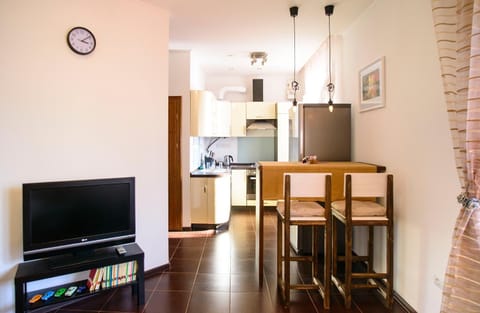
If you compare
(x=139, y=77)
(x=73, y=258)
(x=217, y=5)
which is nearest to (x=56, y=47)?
(x=139, y=77)

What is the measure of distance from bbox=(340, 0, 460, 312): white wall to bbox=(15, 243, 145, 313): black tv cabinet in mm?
2194

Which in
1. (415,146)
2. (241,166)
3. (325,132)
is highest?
(325,132)

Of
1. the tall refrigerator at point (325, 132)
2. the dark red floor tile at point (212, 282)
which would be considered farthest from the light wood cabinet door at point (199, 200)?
the tall refrigerator at point (325, 132)

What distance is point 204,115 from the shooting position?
443 centimetres

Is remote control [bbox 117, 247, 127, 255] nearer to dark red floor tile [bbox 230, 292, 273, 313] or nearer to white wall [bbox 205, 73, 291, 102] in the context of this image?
dark red floor tile [bbox 230, 292, 273, 313]

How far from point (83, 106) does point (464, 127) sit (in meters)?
2.71

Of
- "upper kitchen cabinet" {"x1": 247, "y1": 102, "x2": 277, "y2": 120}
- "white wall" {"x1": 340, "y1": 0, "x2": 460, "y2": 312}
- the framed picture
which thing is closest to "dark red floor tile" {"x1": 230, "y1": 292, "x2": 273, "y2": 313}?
"white wall" {"x1": 340, "y1": 0, "x2": 460, "y2": 312}

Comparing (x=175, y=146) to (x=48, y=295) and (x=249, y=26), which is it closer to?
(x=249, y=26)

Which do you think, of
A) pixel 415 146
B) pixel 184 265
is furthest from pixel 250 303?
pixel 415 146

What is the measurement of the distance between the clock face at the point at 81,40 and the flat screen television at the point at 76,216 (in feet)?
3.72

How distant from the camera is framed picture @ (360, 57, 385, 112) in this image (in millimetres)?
2611

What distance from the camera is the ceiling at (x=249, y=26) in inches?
112

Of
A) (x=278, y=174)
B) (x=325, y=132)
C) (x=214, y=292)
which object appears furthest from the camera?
(x=325, y=132)

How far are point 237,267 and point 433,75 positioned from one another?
98.6 inches
